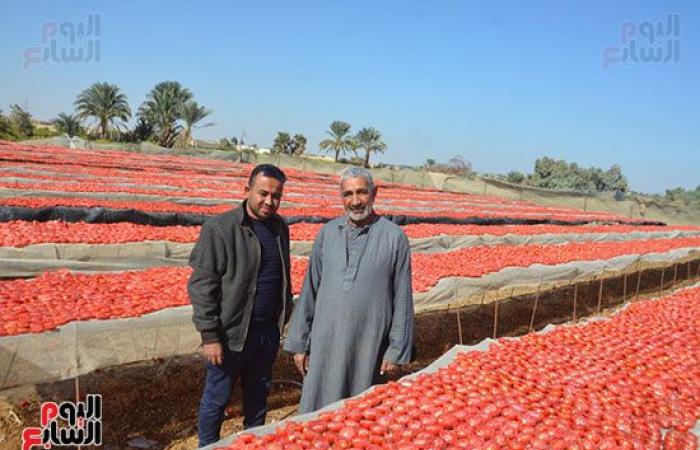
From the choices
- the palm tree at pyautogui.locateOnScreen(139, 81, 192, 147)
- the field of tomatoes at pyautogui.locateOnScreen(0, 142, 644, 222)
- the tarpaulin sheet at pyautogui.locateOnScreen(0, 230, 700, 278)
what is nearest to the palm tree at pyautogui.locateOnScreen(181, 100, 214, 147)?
the palm tree at pyautogui.locateOnScreen(139, 81, 192, 147)

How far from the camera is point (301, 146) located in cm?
5475

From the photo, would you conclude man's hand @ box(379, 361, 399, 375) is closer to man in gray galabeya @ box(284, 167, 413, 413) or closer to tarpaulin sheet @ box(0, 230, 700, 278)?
man in gray galabeya @ box(284, 167, 413, 413)

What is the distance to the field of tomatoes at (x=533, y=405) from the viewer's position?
98.3 inches

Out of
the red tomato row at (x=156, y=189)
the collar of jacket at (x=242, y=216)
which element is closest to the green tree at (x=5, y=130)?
the red tomato row at (x=156, y=189)

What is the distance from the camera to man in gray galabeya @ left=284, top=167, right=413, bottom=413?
123 inches

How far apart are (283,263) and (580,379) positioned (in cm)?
226

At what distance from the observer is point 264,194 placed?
3.17 meters

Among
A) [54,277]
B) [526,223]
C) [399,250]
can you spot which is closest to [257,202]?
[399,250]

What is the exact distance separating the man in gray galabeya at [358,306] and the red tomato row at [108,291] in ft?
7.61

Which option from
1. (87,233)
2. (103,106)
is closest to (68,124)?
(103,106)

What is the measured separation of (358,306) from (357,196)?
71 cm

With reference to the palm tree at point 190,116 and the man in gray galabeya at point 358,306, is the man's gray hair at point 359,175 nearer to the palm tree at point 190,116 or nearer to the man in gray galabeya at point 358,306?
the man in gray galabeya at point 358,306

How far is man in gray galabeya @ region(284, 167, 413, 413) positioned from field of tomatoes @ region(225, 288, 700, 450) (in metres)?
0.24

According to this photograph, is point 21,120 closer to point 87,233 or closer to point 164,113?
point 164,113
